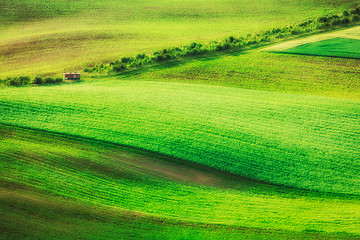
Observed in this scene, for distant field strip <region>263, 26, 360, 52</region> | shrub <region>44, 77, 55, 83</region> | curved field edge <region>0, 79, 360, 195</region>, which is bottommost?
curved field edge <region>0, 79, 360, 195</region>

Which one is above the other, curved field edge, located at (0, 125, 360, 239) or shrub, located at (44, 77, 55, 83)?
shrub, located at (44, 77, 55, 83)

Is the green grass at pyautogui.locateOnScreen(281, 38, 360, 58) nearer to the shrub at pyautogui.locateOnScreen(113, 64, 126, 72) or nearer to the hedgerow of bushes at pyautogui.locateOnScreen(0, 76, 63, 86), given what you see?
the shrub at pyautogui.locateOnScreen(113, 64, 126, 72)

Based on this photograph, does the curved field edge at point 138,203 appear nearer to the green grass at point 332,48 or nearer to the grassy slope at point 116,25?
the grassy slope at point 116,25

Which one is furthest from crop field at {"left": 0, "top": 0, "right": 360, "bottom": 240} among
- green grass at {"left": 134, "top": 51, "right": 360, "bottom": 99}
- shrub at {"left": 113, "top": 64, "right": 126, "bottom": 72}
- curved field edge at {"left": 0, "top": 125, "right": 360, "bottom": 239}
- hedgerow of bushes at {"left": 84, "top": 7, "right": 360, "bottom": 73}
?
hedgerow of bushes at {"left": 84, "top": 7, "right": 360, "bottom": 73}

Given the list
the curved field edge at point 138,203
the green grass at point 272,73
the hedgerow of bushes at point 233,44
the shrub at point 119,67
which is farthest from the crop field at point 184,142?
the hedgerow of bushes at point 233,44

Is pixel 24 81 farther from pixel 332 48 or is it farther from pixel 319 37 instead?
pixel 319 37

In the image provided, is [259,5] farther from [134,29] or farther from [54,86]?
[54,86]

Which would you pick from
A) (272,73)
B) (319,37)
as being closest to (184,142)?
(272,73)
